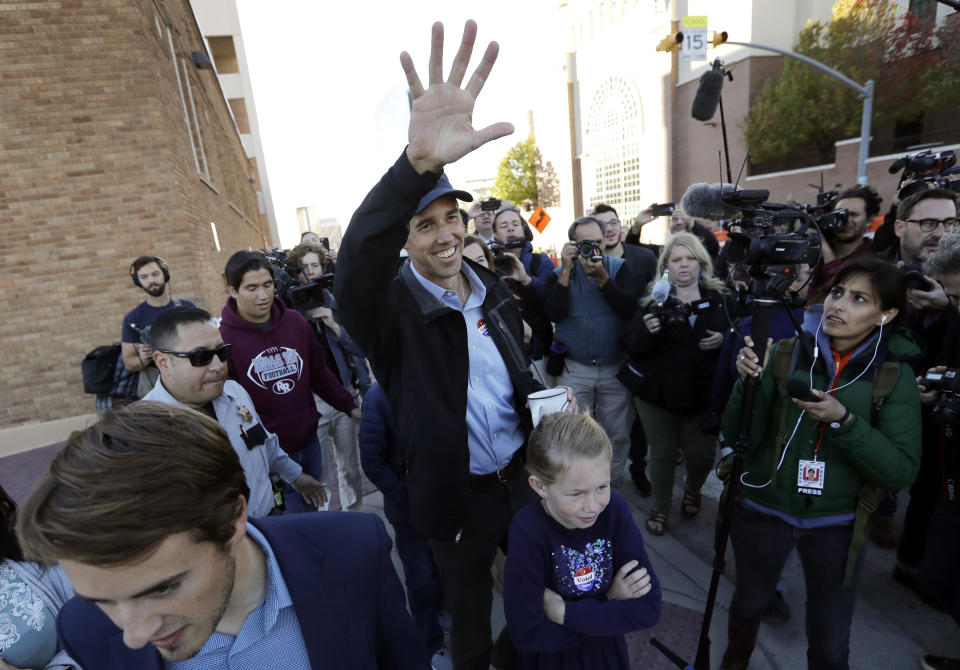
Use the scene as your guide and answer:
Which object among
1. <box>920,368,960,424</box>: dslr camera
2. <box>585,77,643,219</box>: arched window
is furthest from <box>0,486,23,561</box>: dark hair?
<box>585,77,643,219</box>: arched window

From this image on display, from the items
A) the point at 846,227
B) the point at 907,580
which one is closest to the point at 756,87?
the point at 846,227

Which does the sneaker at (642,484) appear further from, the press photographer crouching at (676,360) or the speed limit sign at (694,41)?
the speed limit sign at (694,41)

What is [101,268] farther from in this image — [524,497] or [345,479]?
[524,497]

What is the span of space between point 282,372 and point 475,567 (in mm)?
1713

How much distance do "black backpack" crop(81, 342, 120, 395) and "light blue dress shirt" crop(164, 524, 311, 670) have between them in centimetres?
353

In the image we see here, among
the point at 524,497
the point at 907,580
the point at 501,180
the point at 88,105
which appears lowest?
the point at 907,580

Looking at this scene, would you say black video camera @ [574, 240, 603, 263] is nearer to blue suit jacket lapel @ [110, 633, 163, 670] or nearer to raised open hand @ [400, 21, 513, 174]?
raised open hand @ [400, 21, 513, 174]

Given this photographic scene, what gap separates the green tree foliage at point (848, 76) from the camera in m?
15.8

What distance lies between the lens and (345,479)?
3.95m

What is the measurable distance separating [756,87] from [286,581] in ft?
88.2

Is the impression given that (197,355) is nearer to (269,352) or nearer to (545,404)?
(269,352)

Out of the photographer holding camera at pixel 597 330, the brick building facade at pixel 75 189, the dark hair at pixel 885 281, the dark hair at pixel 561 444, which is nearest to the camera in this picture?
the dark hair at pixel 561 444

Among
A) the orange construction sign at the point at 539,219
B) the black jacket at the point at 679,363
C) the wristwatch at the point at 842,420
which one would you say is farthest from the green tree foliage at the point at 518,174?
the wristwatch at the point at 842,420

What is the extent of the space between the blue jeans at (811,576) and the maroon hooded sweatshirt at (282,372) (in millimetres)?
2348
